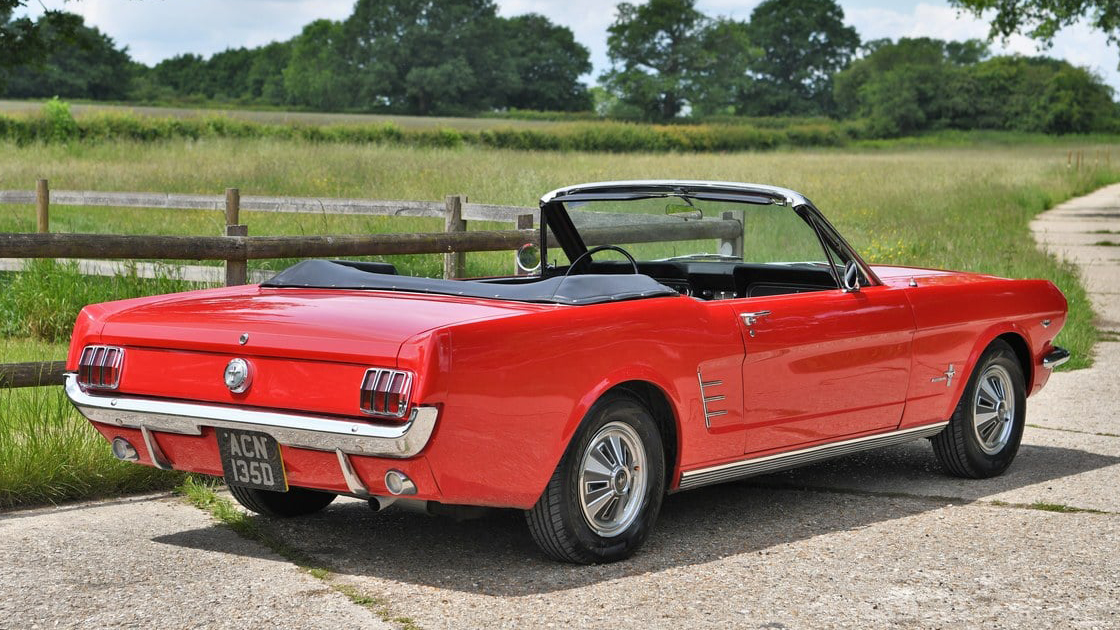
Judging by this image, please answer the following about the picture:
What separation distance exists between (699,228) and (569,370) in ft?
6.72

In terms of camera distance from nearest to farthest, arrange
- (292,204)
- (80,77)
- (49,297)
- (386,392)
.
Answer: (386,392), (49,297), (292,204), (80,77)

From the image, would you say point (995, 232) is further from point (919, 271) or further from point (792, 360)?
point (792, 360)

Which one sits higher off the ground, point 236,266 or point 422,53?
point 422,53

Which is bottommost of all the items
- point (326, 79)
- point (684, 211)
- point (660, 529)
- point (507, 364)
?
Result: point (660, 529)

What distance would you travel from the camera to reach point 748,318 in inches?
203

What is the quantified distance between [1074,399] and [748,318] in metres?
4.67

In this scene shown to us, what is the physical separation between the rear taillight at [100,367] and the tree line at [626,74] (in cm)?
8322

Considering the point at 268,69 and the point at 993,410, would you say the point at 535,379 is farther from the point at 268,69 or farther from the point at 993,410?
the point at 268,69

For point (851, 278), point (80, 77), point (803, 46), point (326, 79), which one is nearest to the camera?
point (851, 278)

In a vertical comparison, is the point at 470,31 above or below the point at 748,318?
above

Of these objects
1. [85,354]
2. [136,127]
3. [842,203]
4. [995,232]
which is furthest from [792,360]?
[136,127]

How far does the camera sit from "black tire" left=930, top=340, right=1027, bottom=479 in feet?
20.8

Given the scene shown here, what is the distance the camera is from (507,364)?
4227 mm

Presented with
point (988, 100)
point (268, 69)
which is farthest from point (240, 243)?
point (268, 69)
